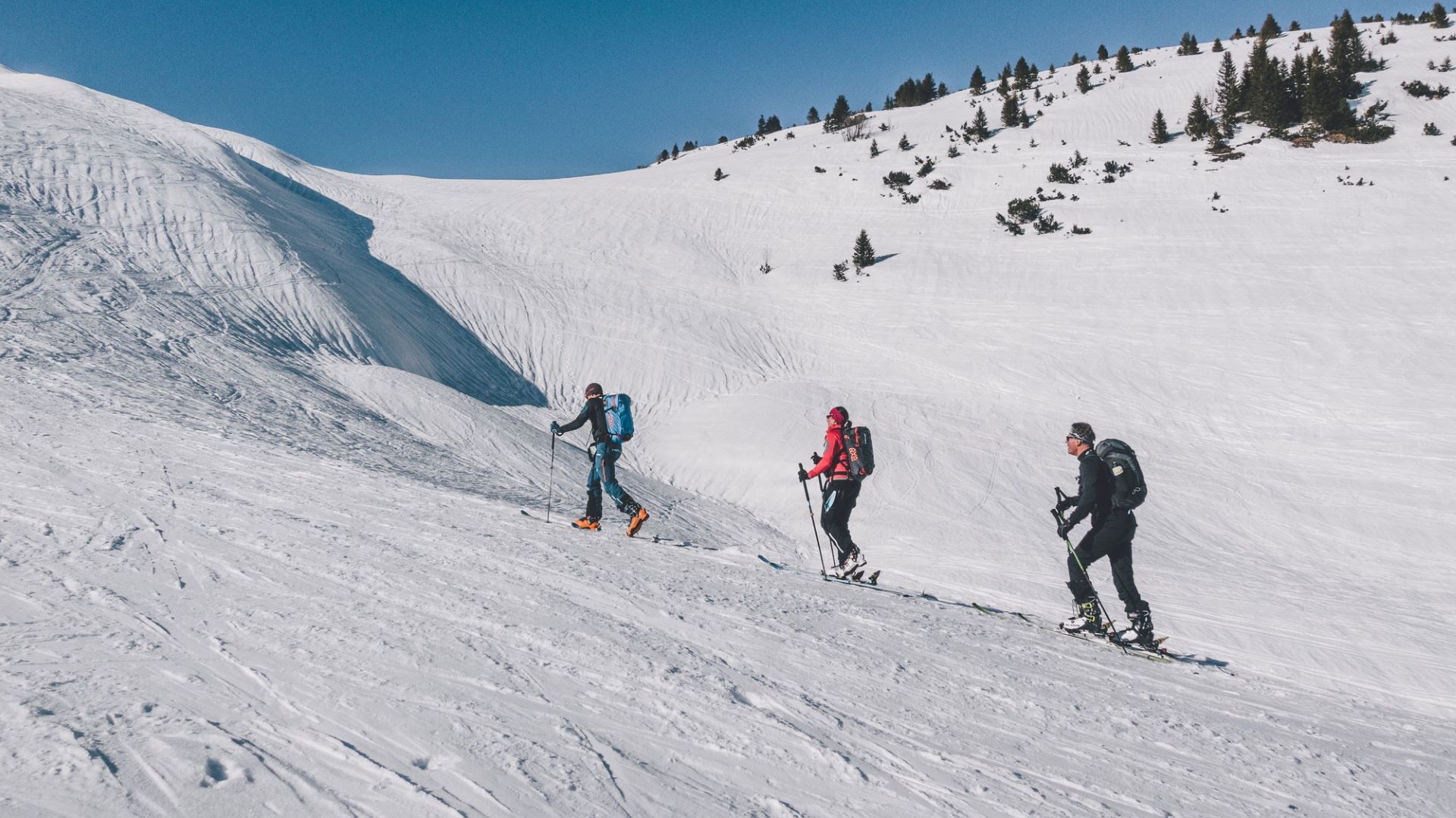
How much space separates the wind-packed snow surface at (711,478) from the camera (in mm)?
3420

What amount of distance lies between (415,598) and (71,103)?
31.4m

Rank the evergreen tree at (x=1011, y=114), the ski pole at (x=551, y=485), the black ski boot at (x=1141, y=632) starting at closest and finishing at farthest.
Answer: the black ski boot at (x=1141, y=632)
the ski pole at (x=551, y=485)
the evergreen tree at (x=1011, y=114)

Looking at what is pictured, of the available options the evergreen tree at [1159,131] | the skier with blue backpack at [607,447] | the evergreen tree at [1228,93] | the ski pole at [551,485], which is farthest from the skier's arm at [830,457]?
the evergreen tree at [1228,93]

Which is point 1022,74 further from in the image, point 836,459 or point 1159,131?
point 836,459

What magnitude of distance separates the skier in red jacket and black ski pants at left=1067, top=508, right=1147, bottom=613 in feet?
7.85

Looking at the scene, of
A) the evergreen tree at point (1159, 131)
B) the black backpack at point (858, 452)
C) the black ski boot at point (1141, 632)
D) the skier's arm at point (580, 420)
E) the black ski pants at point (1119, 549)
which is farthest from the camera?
the evergreen tree at point (1159, 131)

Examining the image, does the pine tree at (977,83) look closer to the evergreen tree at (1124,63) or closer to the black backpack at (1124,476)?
the evergreen tree at (1124,63)

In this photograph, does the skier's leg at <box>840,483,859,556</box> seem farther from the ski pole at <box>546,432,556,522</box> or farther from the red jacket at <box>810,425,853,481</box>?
the ski pole at <box>546,432,556,522</box>

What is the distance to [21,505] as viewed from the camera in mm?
6102

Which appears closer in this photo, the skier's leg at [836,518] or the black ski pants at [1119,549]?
the black ski pants at [1119,549]

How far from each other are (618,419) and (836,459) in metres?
2.68

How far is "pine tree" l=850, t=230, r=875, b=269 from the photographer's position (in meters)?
27.6

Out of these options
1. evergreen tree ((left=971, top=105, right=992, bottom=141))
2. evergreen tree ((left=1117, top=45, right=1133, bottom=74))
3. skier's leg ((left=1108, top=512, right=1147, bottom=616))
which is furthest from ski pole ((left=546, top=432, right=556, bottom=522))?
evergreen tree ((left=1117, top=45, right=1133, bottom=74))

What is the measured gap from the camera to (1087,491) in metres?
6.69
